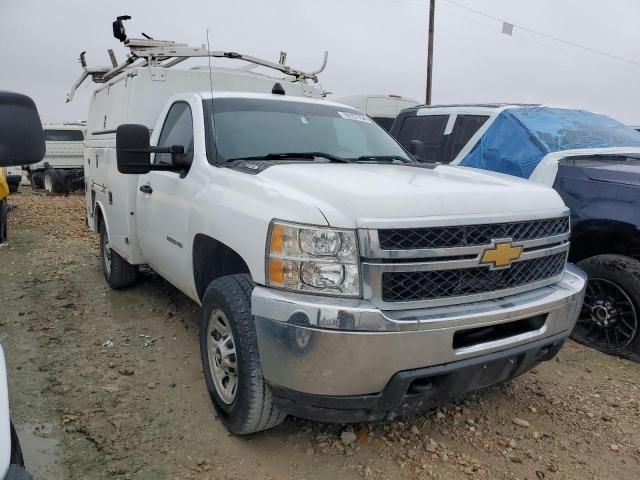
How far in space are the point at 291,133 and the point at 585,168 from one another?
8.05 ft

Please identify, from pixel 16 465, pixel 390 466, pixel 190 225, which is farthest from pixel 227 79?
pixel 16 465

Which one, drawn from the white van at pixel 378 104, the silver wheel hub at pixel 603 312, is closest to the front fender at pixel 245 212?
the silver wheel hub at pixel 603 312

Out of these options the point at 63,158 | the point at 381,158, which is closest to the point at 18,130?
the point at 381,158

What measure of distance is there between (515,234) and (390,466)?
4.39 feet

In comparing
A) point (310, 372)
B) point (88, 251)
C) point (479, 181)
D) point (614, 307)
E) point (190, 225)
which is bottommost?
point (88, 251)

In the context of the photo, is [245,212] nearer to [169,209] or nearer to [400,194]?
[400,194]

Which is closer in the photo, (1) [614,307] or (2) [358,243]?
(2) [358,243]

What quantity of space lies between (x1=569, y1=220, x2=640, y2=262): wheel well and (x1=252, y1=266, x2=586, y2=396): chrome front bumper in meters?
2.12

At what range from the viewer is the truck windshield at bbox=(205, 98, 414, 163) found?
3.49m

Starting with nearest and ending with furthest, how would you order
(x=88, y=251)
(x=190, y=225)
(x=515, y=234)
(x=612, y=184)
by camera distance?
(x=515, y=234) < (x=190, y=225) < (x=612, y=184) < (x=88, y=251)

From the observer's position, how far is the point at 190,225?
3324mm

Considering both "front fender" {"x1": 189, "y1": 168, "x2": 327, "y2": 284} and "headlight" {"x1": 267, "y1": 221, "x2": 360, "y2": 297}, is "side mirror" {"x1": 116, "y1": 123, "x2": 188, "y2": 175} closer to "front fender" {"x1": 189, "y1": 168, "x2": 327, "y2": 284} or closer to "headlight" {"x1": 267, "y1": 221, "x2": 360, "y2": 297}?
"front fender" {"x1": 189, "y1": 168, "x2": 327, "y2": 284}

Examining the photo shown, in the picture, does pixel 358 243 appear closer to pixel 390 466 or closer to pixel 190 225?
pixel 390 466

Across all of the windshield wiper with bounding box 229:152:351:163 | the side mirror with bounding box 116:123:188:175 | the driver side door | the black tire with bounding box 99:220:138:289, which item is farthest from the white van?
the side mirror with bounding box 116:123:188:175
